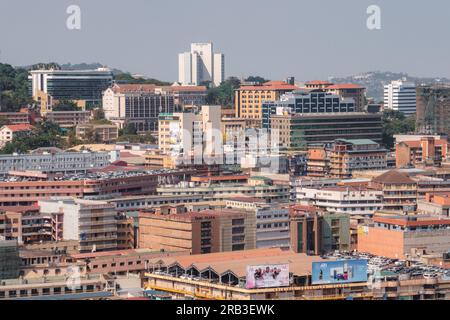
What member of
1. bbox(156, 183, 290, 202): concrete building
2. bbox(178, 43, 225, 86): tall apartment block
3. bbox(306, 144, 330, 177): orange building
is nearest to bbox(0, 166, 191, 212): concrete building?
bbox(156, 183, 290, 202): concrete building

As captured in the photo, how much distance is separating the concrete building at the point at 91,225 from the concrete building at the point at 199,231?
475 mm

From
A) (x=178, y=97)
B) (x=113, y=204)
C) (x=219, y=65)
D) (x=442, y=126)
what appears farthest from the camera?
(x=219, y=65)

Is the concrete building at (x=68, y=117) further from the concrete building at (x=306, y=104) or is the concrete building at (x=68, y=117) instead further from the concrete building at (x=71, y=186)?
the concrete building at (x=71, y=186)

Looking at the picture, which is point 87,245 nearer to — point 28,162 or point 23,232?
point 23,232

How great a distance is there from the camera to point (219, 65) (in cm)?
→ 3731

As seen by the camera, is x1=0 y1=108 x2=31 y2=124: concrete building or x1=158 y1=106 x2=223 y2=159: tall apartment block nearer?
x1=158 y1=106 x2=223 y2=159: tall apartment block

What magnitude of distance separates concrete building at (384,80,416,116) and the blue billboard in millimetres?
28361

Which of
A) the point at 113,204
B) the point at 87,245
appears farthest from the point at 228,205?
the point at 87,245

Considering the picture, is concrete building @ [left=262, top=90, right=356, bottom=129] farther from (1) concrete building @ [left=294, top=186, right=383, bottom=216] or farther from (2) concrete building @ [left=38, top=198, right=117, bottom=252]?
(2) concrete building @ [left=38, top=198, right=117, bottom=252]

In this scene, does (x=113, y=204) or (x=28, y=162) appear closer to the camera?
(x=113, y=204)

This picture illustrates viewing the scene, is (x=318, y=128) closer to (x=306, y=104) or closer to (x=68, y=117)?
(x=306, y=104)

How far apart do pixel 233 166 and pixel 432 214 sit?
668 cm

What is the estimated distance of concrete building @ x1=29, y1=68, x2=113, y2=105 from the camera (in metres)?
33.5

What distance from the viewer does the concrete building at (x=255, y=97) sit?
29188 mm
